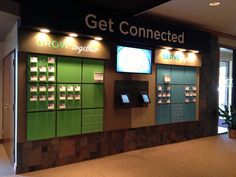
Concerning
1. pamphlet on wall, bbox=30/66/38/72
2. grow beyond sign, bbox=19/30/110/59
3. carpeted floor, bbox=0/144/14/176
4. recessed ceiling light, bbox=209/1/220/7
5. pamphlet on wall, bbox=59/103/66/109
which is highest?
recessed ceiling light, bbox=209/1/220/7

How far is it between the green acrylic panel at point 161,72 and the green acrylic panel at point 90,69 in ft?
4.85

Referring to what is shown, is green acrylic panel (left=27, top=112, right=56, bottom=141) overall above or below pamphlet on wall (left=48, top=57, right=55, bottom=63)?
below

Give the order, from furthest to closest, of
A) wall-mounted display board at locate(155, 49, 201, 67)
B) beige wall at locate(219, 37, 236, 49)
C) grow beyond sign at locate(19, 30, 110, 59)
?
beige wall at locate(219, 37, 236, 49) < wall-mounted display board at locate(155, 49, 201, 67) < grow beyond sign at locate(19, 30, 110, 59)

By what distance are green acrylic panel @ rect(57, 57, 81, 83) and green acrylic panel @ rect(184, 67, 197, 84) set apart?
2.89 metres

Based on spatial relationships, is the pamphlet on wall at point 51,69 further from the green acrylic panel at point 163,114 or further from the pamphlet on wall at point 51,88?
the green acrylic panel at point 163,114

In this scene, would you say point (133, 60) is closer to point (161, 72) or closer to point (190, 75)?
point (161, 72)

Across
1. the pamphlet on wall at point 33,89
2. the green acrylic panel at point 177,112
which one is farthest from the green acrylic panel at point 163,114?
the pamphlet on wall at point 33,89

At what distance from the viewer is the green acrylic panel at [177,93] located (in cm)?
556

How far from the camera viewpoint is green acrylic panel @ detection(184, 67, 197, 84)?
582 centimetres

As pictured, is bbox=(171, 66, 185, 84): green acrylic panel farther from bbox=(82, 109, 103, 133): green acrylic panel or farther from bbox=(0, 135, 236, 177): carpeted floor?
bbox=(82, 109, 103, 133): green acrylic panel

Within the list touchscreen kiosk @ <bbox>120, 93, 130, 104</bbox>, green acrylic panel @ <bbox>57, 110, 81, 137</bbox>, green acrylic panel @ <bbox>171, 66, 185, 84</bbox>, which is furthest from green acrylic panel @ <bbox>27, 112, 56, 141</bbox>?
green acrylic panel @ <bbox>171, 66, 185, 84</bbox>

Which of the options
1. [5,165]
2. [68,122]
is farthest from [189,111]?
[5,165]

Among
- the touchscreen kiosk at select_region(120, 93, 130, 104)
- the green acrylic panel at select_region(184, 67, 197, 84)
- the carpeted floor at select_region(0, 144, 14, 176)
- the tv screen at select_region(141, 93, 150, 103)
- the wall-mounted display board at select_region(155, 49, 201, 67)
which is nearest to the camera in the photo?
the carpeted floor at select_region(0, 144, 14, 176)

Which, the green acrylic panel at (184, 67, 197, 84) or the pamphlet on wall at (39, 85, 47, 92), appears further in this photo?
the green acrylic panel at (184, 67, 197, 84)
